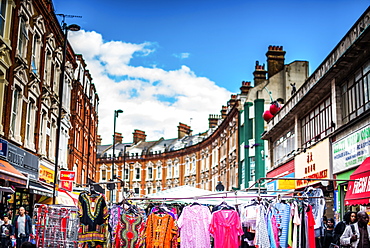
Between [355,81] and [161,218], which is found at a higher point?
[355,81]

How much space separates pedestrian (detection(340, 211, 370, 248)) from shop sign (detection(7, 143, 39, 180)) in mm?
12553

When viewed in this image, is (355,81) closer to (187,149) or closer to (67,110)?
(67,110)

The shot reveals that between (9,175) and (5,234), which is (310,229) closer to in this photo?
(5,234)

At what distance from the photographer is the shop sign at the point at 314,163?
67.6 feet

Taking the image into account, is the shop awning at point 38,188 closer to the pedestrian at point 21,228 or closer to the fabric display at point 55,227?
the pedestrian at point 21,228

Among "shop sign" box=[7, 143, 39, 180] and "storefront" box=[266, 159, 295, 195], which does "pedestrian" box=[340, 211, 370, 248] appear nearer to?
"shop sign" box=[7, 143, 39, 180]

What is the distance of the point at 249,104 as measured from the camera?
3991 cm

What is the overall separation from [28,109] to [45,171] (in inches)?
158

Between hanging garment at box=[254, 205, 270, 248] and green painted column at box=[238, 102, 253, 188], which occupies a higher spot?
green painted column at box=[238, 102, 253, 188]

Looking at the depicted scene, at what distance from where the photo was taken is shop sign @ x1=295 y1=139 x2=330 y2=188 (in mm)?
20609

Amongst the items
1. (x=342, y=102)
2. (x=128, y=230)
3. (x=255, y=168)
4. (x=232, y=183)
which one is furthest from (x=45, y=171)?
(x=232, y=183)

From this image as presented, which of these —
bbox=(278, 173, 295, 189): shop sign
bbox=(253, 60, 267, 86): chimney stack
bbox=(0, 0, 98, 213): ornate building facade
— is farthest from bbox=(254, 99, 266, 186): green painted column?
bbox=(0, 0, 98, 213): ornate building facade

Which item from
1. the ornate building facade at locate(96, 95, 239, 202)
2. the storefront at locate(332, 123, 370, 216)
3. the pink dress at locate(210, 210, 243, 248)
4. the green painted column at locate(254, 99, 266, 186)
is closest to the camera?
the pink dress at locate(210, 210, 243, 248)

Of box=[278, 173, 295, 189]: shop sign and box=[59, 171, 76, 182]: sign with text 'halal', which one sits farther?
box=[59, 171, 76, 182]: sign with text 'halal'
